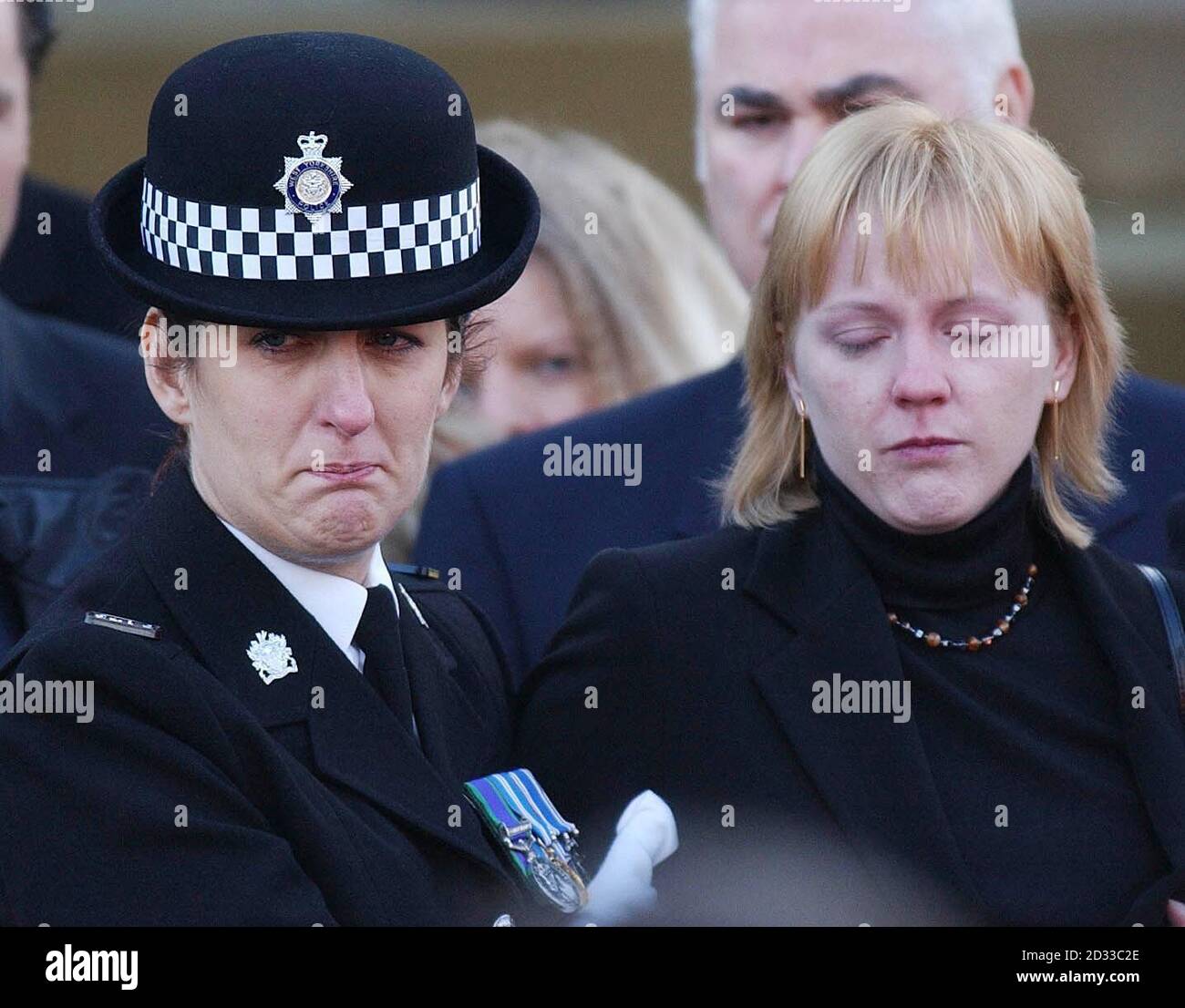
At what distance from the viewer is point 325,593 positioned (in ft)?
8.08

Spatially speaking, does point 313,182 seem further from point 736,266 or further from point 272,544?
point 736,266

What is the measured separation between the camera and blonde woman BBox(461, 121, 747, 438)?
471cm

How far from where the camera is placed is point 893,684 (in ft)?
8.78

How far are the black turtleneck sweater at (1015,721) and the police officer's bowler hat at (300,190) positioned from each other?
720mm

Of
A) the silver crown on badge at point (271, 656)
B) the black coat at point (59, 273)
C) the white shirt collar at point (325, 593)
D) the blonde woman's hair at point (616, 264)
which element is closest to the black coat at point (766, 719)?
the white shirt collar at point (325, 593)

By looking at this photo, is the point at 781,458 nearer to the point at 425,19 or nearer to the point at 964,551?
the point at 964,551

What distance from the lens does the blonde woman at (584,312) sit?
4.71 meters

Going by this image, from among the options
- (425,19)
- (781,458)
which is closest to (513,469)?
(781,458)

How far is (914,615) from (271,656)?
89 cm

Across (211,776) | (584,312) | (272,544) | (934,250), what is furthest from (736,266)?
(211,776)

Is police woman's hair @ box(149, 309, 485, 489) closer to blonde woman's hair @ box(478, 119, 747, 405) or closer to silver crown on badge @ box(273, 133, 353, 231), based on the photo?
silver crown on badge @ box(273, 133, 353, 231)

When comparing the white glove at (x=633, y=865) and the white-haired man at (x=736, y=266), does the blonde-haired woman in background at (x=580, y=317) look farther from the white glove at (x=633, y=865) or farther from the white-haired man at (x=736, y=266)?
the white glove at (x=633, y=865)

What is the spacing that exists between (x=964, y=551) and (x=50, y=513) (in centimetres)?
130

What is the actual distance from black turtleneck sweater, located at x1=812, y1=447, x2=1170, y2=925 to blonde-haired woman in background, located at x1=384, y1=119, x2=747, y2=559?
1956 millimetres
